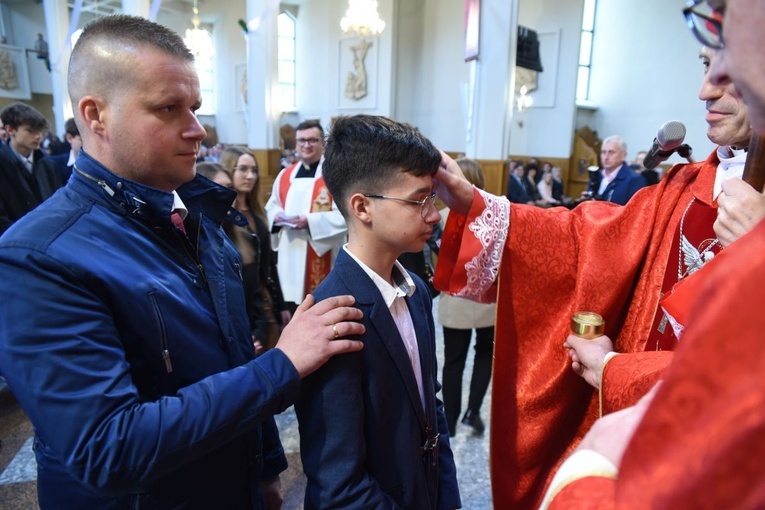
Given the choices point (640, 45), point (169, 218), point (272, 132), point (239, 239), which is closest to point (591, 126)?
point (640, 45)

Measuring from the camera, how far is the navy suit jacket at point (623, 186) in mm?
4898

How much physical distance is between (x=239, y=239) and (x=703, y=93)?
2032mm

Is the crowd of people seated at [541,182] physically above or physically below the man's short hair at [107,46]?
below

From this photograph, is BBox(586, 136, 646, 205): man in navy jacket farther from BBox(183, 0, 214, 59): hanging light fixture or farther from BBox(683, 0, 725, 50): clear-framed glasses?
BBox(183, 0, 214, 59): hanging light fixture

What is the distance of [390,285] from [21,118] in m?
4.18

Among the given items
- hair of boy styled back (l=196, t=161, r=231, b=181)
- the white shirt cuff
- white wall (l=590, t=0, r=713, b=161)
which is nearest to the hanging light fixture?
white wall (l=590, t=0, r=713, b=161)

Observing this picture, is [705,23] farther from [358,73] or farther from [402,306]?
[358,73]

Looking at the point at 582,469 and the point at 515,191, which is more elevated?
the point at 582,469

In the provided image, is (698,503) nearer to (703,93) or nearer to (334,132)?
(334,132)

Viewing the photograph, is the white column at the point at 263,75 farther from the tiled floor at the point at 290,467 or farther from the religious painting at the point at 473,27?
the tiled floor at the point at 290,467

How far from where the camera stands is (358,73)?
13.6 metres

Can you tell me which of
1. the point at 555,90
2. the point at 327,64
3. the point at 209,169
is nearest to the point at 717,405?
the point at 209,169

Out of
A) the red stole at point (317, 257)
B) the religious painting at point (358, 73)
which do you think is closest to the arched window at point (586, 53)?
the religious painting at point (358, 73)

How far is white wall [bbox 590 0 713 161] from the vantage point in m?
12.0
